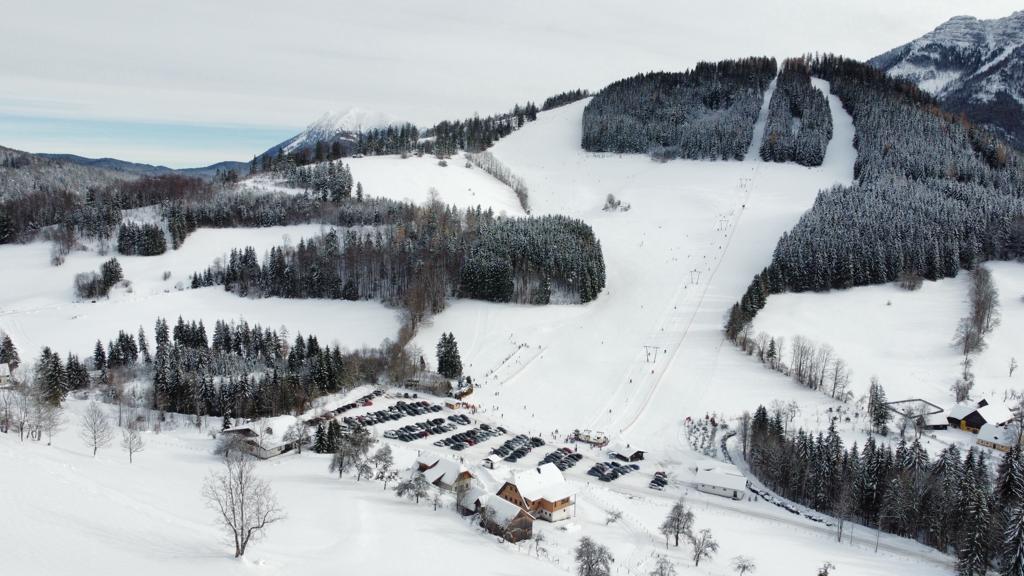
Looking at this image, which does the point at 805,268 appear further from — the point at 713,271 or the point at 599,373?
the point at 599,373

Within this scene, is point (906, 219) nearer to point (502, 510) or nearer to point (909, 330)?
point (909, 330)

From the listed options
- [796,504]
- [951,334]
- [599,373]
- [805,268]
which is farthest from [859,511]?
[805,268]

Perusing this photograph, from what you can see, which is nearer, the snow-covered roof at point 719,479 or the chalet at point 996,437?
the snow-covered roof at point 719,479

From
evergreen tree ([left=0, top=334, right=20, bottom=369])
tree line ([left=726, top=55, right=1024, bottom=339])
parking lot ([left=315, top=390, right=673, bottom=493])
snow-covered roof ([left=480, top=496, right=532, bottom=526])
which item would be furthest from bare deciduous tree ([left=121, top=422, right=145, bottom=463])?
tree line ([left=726, top=55, right=1024, bottom=339])

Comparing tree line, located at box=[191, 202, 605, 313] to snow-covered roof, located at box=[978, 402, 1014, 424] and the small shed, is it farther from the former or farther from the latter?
the small shed

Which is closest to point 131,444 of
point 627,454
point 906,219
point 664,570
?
point 664,570

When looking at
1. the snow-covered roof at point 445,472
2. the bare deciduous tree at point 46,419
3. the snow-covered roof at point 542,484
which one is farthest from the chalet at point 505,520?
the bare deciduous tree at point 46,419

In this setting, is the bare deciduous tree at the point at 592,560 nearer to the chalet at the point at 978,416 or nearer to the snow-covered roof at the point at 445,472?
the snow-covered roof at the point at 445,472
